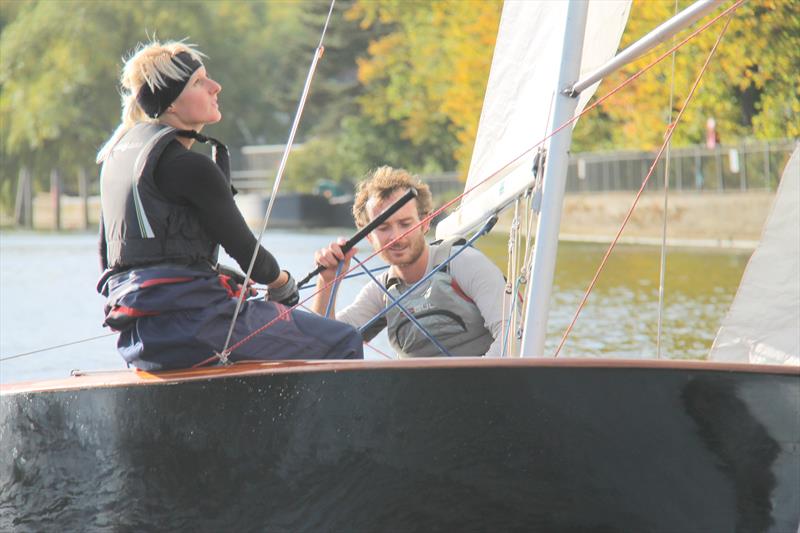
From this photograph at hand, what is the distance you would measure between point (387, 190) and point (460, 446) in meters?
1.63

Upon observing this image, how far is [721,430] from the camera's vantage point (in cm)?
472

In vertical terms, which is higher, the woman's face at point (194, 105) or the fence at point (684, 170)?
the woman's face at point (194, 105)

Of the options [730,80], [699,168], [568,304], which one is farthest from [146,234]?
[699,168]

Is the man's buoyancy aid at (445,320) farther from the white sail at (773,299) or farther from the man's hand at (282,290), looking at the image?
the white sail at (773,299)

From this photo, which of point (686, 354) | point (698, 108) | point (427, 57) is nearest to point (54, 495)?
point (686, 354)

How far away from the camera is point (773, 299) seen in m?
5.26

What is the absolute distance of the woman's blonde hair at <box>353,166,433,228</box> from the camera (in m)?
6.23

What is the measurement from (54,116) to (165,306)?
4345cm

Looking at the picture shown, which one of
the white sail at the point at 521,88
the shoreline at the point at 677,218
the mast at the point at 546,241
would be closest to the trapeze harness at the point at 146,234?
A: the mast at the point at 546,241

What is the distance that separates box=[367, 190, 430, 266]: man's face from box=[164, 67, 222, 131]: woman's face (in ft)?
4.18

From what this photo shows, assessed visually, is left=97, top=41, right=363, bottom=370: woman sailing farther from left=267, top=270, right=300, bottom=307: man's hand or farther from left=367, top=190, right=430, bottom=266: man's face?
left=367, top=190, right=430, bottom=266: man's face

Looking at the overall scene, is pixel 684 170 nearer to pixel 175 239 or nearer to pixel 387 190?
pixel 387 190

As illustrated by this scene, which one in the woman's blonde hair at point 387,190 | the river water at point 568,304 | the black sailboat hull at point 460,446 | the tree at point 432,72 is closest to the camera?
the black sailboat hull at point 460,446

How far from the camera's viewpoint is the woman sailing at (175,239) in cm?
485
